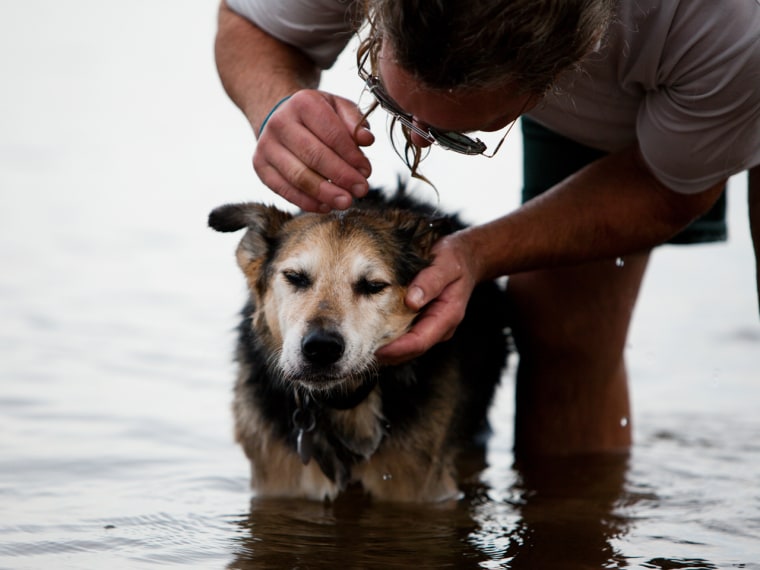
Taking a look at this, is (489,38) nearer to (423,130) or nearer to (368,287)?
(423,130)

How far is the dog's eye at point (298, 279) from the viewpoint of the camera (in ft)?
11.3

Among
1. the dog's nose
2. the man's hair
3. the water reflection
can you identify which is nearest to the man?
the man's hair

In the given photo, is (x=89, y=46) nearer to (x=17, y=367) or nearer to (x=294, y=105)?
(x=17, y=367)

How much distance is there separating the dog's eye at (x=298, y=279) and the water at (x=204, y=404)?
78cm

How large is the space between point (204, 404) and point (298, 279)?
1.77m

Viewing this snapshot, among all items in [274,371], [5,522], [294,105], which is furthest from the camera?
[274,371]

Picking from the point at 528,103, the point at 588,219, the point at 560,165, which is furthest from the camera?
the point at 560,165

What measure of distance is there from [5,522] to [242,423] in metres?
0.95

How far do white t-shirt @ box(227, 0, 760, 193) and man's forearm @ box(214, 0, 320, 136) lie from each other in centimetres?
5

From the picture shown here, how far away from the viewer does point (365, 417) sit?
12.4 ft

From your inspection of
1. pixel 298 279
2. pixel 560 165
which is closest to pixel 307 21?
pixel 298 279

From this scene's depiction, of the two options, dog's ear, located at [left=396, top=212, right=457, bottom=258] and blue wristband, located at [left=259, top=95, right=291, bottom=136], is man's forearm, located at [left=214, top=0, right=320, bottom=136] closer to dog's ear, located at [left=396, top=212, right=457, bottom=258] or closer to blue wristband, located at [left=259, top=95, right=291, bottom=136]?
blue wristband, located at [left=259, top=95, right=291, bottom=136]

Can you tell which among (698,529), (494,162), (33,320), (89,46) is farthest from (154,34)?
(698,529)

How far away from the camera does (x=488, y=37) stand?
7.50 feet
